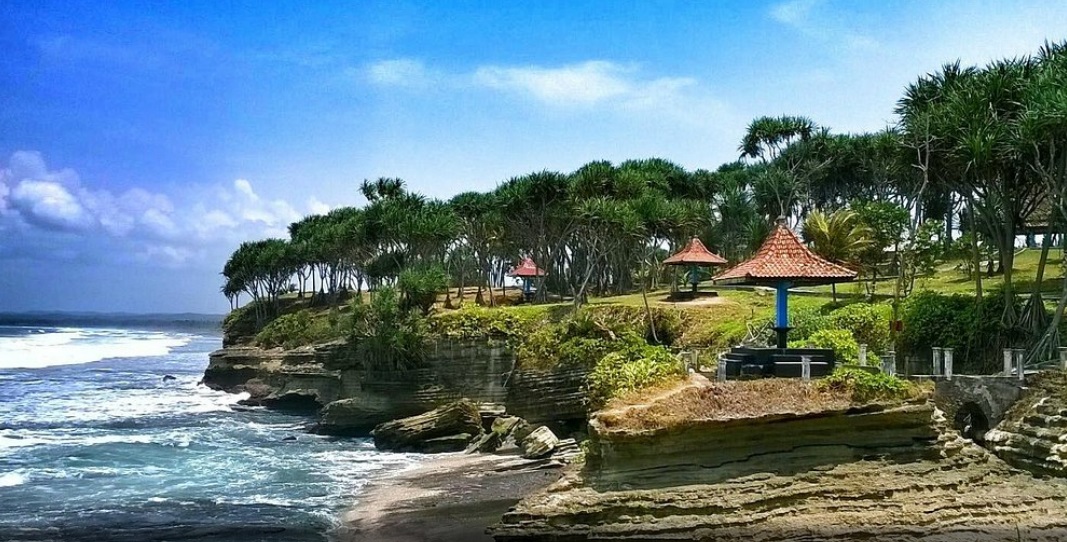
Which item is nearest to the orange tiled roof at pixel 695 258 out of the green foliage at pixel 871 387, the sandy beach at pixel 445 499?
the sandy beach at pixel 445 499

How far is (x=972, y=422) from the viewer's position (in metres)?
21.6

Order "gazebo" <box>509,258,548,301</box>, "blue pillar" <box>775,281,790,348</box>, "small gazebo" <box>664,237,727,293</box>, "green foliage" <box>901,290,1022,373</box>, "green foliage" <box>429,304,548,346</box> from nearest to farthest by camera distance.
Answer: "blue pillar" <box>775,281,790,348</box>, "green foliage" <box>901,290,1022,373</box>, "green foliage" <box>429,304,548,346</box>, "small gazebo" <box>664,237,727,293</box>, "gazebo" <box>509,258,548,301</box>

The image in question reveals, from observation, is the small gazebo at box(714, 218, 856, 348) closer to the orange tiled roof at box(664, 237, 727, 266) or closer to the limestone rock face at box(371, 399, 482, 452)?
the limestone rock face at box(371, 399, 482, 452)

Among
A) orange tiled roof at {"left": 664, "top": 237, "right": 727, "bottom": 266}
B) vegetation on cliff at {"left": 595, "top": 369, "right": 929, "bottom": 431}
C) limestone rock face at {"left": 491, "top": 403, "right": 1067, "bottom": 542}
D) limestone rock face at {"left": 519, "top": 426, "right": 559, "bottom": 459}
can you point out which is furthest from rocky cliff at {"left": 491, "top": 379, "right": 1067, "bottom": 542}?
orange tiled roof at {"left": 664, "top": 237, "right": 727, "bottom": 266}

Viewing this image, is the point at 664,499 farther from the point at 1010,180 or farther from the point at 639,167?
the point at 639,167

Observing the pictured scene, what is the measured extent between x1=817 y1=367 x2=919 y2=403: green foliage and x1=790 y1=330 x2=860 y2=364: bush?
6214 mm

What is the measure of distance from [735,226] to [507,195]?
72.6ft

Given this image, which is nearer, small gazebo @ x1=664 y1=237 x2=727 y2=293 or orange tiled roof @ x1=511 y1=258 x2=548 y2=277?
small gazebo @ x1=664 y1=237 x2=727 y2=293

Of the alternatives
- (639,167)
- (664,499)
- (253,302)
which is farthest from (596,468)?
(253,302)

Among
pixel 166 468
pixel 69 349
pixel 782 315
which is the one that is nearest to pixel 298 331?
pixel 166 468

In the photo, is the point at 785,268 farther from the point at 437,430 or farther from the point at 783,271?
the point at 437,430

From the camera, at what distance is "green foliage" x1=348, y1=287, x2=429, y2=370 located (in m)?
36.4

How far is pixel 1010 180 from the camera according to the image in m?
27.2

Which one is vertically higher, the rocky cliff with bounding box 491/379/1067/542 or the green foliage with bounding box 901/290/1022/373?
the green foliage with bounding box 901/290/1022/373
